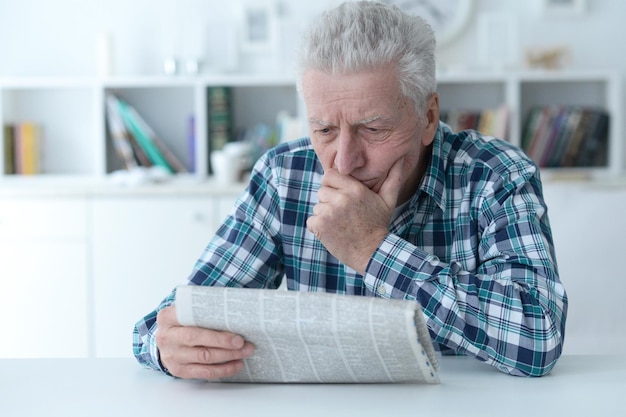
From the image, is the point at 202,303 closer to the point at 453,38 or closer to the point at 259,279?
the point at 259,279

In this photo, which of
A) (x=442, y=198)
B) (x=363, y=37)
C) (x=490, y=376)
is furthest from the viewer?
(x=442, y=198)

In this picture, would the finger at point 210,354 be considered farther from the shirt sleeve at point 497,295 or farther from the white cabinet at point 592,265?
the white cabinet at point 592,265

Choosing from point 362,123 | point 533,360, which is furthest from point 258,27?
point 533,360

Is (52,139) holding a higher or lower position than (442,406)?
higher

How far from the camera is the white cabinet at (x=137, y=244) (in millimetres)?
3256

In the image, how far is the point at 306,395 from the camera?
1.04 meters

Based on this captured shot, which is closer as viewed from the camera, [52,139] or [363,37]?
[363,37]

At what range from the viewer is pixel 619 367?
117 cm

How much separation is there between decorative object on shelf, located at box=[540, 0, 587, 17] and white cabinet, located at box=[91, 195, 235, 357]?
1760 mm

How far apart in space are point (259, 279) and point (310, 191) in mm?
197

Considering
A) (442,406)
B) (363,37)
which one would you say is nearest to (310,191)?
(363,37)

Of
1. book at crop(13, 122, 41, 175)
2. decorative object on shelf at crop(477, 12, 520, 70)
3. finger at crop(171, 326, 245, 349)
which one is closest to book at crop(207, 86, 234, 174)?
book at crop(13, 122, 41, 175)

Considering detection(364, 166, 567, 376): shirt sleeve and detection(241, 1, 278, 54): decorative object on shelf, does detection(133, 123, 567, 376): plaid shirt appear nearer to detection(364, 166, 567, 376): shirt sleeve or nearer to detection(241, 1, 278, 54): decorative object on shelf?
detection(364, 166, 567, 376): shirt sleeve

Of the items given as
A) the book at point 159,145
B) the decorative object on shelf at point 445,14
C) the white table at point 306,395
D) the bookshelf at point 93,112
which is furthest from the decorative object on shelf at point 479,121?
the white table at point 306,395
